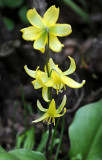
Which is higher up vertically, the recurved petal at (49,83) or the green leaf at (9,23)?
the recurved petal at (49,83)

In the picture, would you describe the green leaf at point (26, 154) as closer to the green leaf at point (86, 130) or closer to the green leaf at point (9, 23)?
the green leaf at point (86, 130)

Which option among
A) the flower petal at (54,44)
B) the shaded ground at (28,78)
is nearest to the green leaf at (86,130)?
the shaded ground at (28,78)

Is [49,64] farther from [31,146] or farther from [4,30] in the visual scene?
[4,30]

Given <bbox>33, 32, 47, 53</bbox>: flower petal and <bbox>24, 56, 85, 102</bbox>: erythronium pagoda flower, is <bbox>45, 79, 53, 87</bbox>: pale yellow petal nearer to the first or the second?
<bbox>24, 56, 85, 102</bbox>: erythronium pagoda flower

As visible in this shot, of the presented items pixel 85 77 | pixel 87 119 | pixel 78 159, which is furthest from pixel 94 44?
pixel 78 159

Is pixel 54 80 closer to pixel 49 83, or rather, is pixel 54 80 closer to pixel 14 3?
pixel 49 83

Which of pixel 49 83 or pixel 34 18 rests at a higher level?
pixel 34 18

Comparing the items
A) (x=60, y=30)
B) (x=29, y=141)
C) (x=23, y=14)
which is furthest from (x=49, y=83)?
(x=23, y=14)
